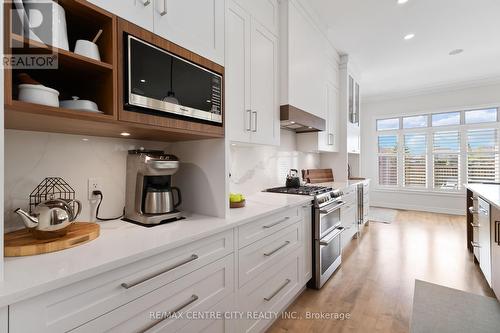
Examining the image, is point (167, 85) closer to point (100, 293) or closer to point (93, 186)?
point (93, 186)

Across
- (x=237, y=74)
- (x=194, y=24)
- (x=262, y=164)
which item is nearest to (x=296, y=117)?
(x=262, y=164)

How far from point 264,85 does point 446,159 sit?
5.55m

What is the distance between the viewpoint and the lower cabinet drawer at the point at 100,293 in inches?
27.0

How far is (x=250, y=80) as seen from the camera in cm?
192

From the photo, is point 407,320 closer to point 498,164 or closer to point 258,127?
point 258,127

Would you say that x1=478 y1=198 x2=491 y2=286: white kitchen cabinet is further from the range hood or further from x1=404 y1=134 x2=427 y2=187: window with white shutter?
x1=404 y1=134 x2=427 y2=187: window with white shutter

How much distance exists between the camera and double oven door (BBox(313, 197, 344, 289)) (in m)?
2.27

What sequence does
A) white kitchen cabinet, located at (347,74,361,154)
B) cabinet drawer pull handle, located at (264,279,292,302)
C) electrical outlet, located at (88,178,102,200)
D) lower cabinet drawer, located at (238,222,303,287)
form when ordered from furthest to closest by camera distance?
1. white kitchen cabinet, located at (347,74,361,154)
2. cabinet drawer pull handle, located at (264,279,292,302)
3. lower cabinet drawer, located at (238,222,303,287)
4. electrical outlet, located at (88,178,102,200)

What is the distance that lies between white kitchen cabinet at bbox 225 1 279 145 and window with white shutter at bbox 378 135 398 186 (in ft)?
16.7

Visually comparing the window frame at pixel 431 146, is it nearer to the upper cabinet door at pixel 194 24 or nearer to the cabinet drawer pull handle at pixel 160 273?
the upper cabinet door at pixel 194 24

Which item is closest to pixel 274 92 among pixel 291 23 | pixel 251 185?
pixel 291 23

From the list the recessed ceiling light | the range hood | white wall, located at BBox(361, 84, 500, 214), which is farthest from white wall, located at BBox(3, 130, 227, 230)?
white wall, located at BBox(361, 84, 500, 214)

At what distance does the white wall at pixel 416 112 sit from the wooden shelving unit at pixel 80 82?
6.27 m

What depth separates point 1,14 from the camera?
2.43 feet
